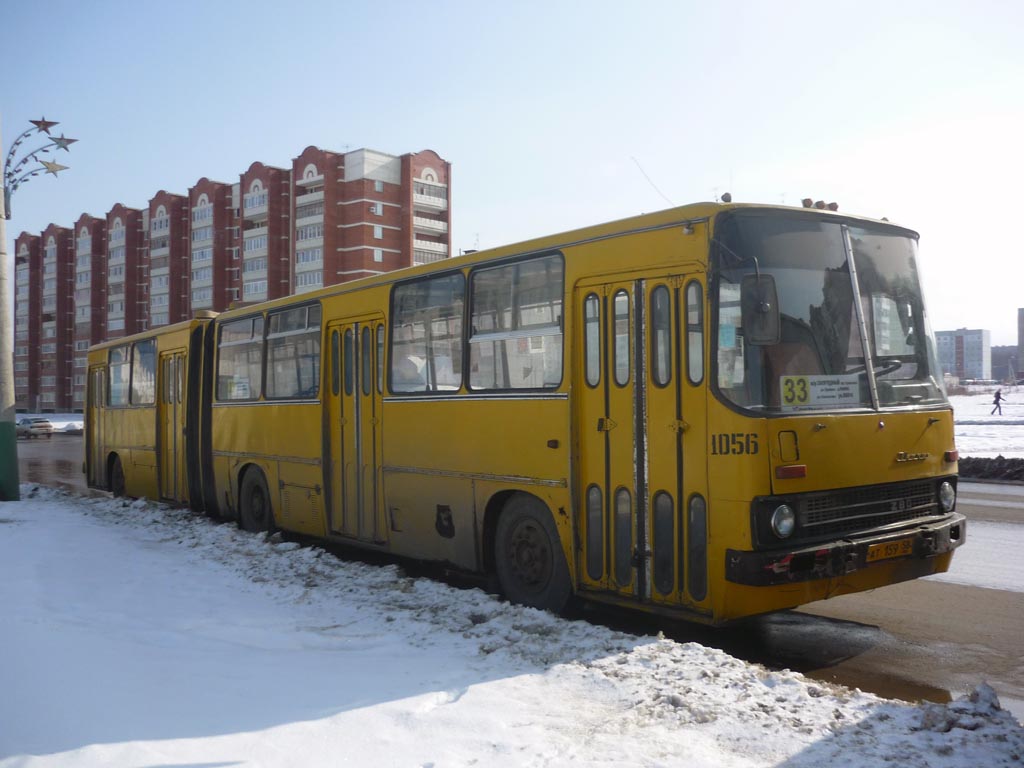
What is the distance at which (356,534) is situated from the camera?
998 centimetres

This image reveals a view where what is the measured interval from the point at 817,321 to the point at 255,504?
841 centimetres

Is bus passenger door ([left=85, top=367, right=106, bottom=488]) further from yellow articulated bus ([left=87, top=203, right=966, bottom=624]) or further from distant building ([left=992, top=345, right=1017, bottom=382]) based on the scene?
distant building ([left=992, top=345, right=1017, bottom=382])

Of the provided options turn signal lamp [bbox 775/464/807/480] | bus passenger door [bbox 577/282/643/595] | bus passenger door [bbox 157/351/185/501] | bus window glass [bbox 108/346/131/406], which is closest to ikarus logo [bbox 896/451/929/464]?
turn signal lamp [bbox 775/464/807/480]

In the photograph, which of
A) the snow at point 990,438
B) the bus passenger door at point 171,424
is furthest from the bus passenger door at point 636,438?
the snow at point 990,438

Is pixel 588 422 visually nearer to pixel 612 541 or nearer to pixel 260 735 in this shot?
pixel 612 541

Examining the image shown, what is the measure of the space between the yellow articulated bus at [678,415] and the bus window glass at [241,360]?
339 cm

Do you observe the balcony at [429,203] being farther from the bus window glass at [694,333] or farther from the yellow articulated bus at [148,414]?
the bus window glass at [694,333]

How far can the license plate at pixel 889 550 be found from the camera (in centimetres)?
625

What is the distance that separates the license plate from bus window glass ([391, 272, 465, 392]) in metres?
3.80

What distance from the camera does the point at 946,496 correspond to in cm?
696

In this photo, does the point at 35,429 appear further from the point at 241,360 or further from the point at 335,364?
the point at 335,364

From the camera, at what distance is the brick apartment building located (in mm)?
83250

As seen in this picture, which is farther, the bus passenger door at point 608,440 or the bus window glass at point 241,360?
the bus window glass at point 241,360

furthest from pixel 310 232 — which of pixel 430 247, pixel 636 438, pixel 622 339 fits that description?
pixel 636 438
